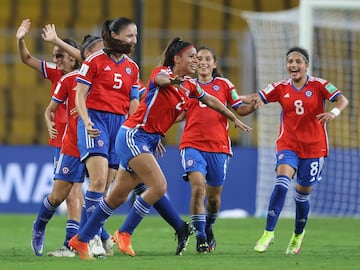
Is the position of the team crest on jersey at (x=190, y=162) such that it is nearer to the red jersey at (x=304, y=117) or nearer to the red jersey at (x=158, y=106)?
the red jersey at (x=304, y=117)

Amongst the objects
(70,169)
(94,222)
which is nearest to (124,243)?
(94,222)

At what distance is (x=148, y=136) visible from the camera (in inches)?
412

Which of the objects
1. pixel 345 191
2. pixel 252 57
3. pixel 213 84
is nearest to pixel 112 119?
pixel 213 84

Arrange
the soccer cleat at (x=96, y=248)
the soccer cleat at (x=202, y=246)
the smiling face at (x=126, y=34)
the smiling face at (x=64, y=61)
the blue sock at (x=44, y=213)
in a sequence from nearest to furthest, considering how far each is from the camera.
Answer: the smiling face at (x=126, y=34) < the soccer cleat at (x=96, y=248) < the blue sock at (x=44, y=213) < the soccer cleat at (x=202, y=246) < the smiling face at (x=64, y=61)

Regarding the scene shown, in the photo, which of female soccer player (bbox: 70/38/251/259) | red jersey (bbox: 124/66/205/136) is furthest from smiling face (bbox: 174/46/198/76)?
red jersey (bbox: 124/66/205/136)

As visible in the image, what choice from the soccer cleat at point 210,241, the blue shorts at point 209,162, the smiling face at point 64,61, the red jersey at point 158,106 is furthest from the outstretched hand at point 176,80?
the soccer cleat at point 210,241

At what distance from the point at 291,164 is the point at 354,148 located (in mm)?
7647

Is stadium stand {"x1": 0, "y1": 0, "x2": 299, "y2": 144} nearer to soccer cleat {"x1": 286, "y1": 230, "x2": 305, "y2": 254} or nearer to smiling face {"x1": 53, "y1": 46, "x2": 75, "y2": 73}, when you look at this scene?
smiling face {"x1": 53, "y1": 46, "x2": 75, "y2": 73}

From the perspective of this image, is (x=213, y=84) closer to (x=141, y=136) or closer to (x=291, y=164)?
(x=291, y=164)

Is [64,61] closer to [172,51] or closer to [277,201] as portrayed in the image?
[172,51]

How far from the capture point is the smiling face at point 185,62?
10703 mm

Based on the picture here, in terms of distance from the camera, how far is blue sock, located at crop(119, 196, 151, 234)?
10455mm

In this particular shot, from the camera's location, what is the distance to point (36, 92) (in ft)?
73.3

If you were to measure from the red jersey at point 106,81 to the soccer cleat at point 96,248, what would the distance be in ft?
4.12
